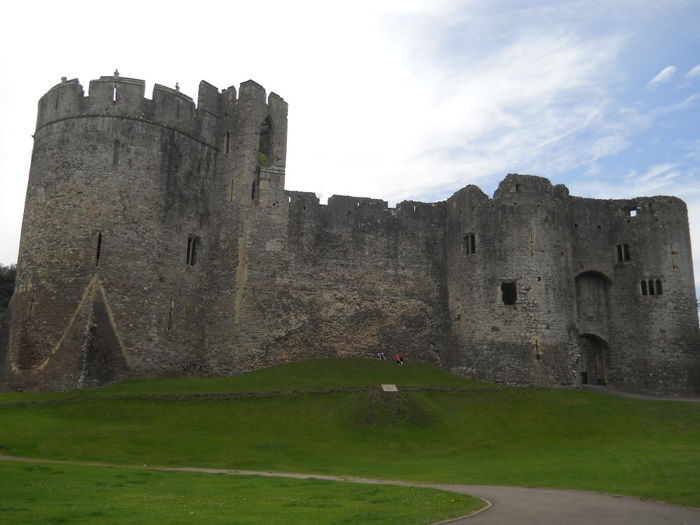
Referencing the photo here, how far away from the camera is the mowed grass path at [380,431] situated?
21.1 meters

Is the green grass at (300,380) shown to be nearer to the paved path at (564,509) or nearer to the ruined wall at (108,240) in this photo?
the ruined wall at (108,240)

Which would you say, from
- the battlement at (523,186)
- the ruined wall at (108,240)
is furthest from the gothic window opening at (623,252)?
the ruined wall at (108,240)

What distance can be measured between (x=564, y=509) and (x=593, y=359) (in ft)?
98.8

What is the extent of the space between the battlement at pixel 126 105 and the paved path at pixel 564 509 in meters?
26.5

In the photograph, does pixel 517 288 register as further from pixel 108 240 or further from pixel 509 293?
pixel 108 240

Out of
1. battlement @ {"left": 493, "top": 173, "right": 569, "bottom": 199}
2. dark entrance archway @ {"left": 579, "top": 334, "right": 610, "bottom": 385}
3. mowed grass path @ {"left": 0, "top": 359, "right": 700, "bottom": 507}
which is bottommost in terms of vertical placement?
mowed grass path @ {"left": 0, "top": 359, "right": 700, "bottom": 507}

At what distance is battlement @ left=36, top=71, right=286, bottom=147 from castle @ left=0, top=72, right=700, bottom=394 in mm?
108

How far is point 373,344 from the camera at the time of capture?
129ft

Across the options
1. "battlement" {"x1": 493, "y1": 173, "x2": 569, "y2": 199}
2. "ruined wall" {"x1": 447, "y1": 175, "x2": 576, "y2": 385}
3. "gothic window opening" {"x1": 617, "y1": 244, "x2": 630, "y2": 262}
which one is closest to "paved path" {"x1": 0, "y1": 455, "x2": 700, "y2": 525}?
"ruined wall" {"x1": 447, "y1": 175, "x2": 576, "y2": 385}

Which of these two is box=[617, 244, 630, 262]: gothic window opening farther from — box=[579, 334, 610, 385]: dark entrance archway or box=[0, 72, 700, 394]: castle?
box=[579, 334, 610, 385]: dark entrance archway

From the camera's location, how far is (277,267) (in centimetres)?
3828

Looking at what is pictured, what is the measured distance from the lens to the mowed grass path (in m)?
21.1

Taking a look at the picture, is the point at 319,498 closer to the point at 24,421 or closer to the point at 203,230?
the point at 24,421

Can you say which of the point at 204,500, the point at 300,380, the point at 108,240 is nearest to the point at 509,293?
the point at 300,380
